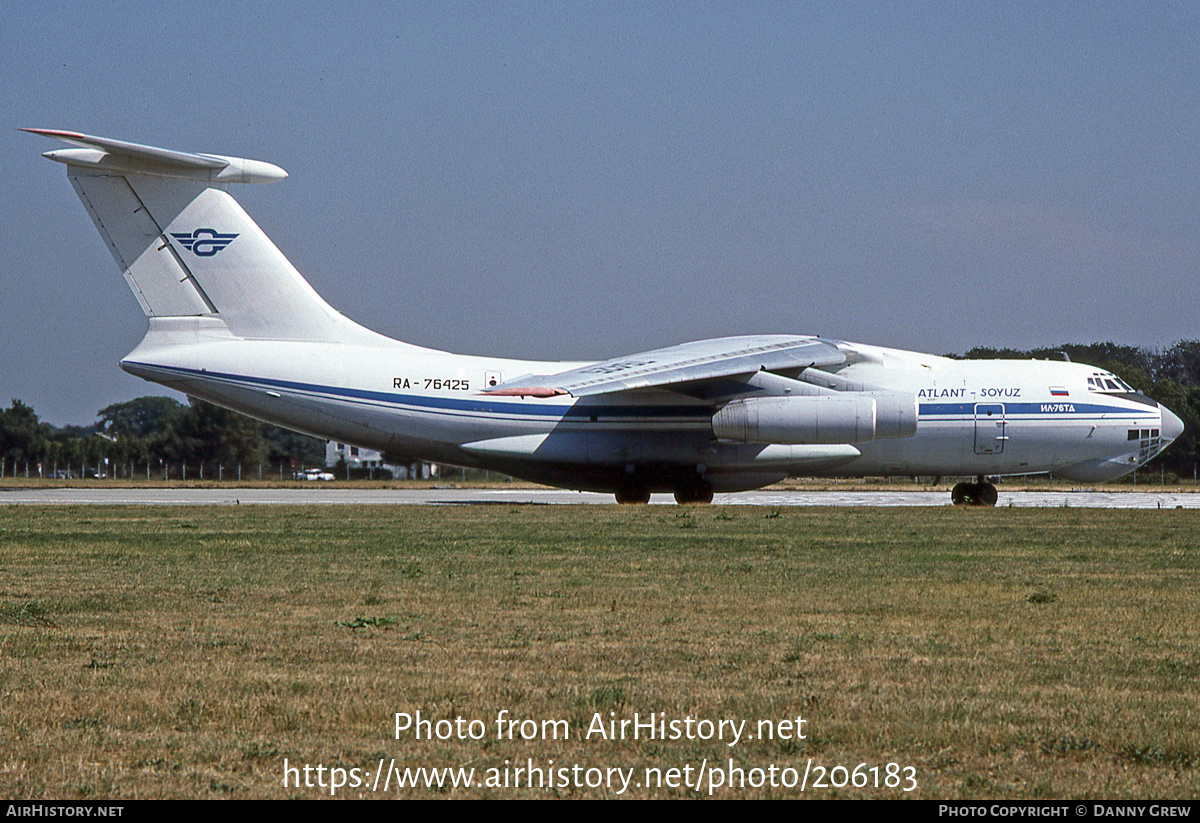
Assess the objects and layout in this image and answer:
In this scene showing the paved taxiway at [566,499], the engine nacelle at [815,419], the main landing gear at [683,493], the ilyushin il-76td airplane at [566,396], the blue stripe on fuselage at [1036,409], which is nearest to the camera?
the engine nacelle at [815,419]

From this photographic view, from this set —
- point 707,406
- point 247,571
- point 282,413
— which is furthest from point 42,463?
point 247,571

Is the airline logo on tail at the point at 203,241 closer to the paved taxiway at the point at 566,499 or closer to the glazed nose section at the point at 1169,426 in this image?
the paved taxiway at the point at 566,499

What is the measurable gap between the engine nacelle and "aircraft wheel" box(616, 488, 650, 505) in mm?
2544

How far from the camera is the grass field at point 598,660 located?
5.19m

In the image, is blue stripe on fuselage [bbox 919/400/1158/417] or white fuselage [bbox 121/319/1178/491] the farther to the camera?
blue stripe on fuselage [bbox 919/400/1158/417]

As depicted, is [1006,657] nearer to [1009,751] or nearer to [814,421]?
[1009,751]

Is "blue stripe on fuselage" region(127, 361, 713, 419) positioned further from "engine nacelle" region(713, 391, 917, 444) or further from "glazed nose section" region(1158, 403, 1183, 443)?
"glazed nose section" region(1158, 403, 1183, 443)

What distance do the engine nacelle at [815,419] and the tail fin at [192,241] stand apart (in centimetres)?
844

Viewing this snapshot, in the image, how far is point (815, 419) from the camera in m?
23.1

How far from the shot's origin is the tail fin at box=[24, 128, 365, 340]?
2331cm

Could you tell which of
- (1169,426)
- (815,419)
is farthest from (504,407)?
(1169,426)

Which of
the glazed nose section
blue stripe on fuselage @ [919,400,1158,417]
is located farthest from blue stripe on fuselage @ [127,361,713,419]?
the glazed nose section

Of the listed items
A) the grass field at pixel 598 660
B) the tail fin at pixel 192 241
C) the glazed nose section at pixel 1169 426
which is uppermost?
the tail fin at pixel 192 241

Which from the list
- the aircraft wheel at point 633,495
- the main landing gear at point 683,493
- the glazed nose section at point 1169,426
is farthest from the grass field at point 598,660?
the glazed nose section at point 1169,426
